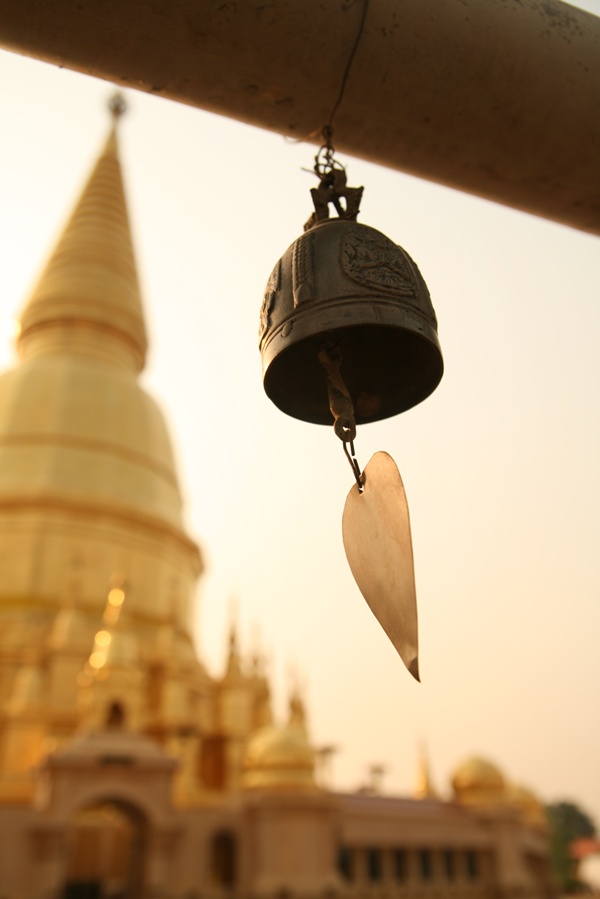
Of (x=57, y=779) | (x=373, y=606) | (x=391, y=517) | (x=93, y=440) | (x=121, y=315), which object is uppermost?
(x=121, y=315)

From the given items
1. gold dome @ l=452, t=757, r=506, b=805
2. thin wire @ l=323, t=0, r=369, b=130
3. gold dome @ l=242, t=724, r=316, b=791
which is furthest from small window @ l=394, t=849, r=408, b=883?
thin wire @ l=323, t=0, r=369, b=130

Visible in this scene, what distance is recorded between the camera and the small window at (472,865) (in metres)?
15.6

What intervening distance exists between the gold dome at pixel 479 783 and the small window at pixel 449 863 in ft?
5.05

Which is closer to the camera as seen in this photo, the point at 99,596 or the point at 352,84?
the point at 352,84

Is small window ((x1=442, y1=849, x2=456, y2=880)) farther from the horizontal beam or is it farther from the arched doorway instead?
the horizontal beam

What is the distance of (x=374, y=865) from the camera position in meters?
14.5

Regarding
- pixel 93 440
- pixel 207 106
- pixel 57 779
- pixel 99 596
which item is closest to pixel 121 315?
pixel 93 440

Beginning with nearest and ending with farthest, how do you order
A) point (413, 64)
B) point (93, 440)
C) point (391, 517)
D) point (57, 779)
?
point (391, 517)
point (413, 64)
point (57, 779)
point (93, 440)

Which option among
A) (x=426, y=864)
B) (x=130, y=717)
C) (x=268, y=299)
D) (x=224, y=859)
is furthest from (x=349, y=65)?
(x=426, y=864)

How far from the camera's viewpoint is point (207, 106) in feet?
9.20

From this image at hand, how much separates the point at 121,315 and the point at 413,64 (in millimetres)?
22839

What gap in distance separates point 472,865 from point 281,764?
505cm

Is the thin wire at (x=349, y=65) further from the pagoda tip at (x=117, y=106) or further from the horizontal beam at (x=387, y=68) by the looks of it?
the pagoda tip at (x=117, y=106)

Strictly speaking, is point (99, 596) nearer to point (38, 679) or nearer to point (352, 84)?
point (38, 679)
